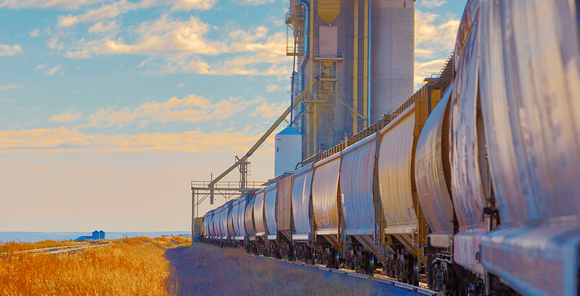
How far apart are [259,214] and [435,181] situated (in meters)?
28.5

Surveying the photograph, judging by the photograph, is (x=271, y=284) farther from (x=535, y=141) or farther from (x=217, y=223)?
(x=217, y=223)

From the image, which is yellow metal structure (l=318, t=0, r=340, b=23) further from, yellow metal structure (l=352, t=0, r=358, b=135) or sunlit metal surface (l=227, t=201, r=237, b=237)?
sunlit metal surface (l=227, t=201, r=237, b=237)

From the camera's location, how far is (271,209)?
3353 cm

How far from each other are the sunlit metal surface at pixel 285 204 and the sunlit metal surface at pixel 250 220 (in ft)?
29.9

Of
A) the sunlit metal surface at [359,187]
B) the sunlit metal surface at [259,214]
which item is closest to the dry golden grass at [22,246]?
the sunlit metal surface at [259,214]

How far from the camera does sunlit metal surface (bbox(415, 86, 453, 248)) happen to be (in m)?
9.61

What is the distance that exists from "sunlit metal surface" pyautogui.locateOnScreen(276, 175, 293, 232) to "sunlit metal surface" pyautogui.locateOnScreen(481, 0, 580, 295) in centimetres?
2356

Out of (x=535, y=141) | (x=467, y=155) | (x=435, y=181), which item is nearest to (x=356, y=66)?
(x=435, y=181)

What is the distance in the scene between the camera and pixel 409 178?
12.4 metres

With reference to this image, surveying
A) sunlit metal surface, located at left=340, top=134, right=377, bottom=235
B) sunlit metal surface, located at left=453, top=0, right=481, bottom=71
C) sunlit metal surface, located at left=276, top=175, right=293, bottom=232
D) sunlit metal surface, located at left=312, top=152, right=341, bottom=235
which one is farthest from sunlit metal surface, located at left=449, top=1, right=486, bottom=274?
sunlit metal surface, located at left=276, top=175, right=293, bottom=232

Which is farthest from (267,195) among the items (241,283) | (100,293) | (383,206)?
(100,293)

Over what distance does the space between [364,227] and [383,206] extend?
213 cm

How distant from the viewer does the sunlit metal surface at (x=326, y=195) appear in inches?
799

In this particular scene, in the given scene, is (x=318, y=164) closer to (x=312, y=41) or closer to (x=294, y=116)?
(x=312, y=41)
